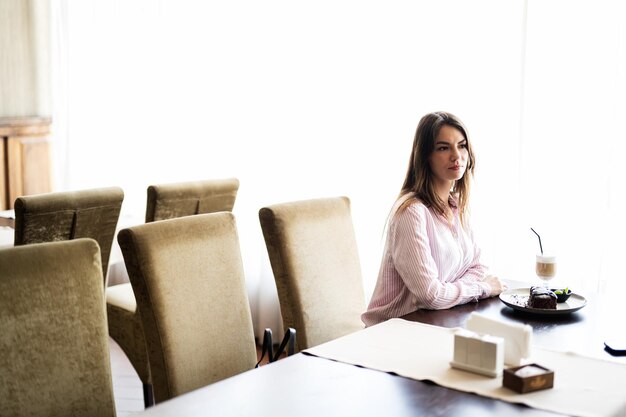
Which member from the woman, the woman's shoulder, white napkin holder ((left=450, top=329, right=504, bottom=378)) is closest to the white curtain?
the woman

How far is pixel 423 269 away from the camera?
8.18ft

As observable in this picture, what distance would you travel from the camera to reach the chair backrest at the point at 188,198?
340 cm

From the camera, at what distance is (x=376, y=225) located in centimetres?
410

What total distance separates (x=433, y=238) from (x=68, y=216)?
4.62 ft

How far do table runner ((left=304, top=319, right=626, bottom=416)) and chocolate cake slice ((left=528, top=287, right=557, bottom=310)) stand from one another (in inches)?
13.6

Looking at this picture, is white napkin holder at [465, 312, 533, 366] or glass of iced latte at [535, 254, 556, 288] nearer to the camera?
white napkin holder at [465, 312, 533, 366]

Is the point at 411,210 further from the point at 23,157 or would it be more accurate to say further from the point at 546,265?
the point at 23,157

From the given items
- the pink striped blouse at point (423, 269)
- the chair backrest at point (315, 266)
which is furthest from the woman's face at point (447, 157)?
the chair backrest at point (315, 266)

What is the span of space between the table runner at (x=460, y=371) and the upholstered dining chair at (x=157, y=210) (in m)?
1.48

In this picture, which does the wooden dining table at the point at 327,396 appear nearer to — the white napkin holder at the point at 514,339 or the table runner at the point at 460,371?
the table runner at the point at 460,371

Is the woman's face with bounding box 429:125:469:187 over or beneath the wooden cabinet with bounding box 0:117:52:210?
over

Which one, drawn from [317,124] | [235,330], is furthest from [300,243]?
[317,124]

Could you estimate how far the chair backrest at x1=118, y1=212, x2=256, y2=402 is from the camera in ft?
7.14

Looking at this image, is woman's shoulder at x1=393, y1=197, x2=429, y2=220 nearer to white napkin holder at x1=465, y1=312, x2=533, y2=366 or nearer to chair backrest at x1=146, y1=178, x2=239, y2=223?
white napkin holder at x1=465, y1=312, x2=533, y2=366
